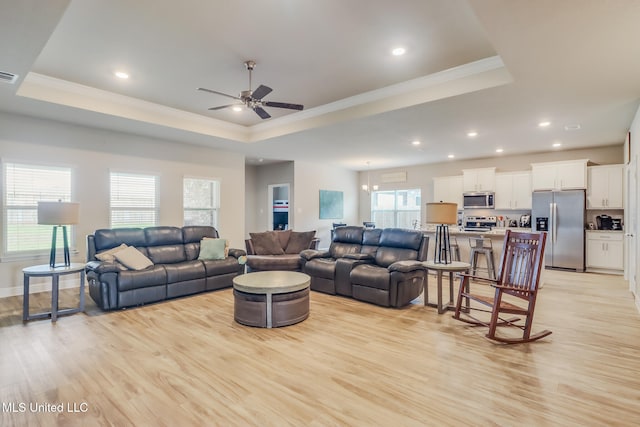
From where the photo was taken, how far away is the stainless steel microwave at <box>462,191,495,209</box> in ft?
26.8

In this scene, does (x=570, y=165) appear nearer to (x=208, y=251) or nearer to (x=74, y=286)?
(x=208, y=251)

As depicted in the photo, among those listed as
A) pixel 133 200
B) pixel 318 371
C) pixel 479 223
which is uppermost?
pixel 133 200

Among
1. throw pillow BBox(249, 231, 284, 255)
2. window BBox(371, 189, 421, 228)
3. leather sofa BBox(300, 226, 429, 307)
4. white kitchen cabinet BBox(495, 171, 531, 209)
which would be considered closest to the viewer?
leather sofa BBox(300, 226, 429, 307)

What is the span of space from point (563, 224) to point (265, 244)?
6404 millimetres

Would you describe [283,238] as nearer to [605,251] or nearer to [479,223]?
[479,223]

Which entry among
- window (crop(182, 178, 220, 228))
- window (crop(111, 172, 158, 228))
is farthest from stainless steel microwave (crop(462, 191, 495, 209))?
window (crop(111, 172, 158, 228))

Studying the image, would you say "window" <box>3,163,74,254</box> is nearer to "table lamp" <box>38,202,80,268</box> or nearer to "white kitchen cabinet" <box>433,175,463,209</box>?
"table lamp" <box>38,202,80,268</box>

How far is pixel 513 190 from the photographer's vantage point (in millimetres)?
7871

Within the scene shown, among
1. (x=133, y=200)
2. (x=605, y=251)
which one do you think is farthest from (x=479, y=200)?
(x=133, y=200)

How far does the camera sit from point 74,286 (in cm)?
542

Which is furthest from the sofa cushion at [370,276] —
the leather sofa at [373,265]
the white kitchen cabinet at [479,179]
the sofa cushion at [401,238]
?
the white kitchen cabinet at [479,179]

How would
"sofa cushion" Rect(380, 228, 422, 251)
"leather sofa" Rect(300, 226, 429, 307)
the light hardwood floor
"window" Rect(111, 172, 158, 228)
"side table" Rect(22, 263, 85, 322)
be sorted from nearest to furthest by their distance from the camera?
the light hardwood floor, "side table" Rect(22, 263, 85, 322), "leather sofa" Rect(300, 226, 429, 307), "sofa cushion" Rect(380, 228, 422, 251), "window" Rect(111, 172, 158, 228)

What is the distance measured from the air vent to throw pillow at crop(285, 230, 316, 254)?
449 centimetres

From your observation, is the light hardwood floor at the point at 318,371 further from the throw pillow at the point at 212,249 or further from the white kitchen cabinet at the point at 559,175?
the white kitchen cabinet at the point at 559,175
